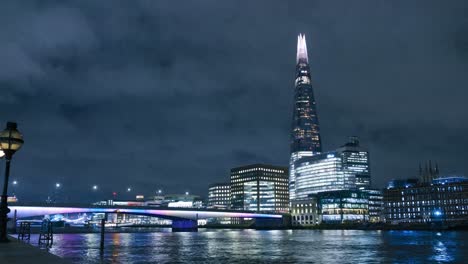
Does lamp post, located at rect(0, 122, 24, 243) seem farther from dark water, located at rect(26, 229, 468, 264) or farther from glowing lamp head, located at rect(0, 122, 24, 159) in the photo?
dark water, located at rect(26, 229, 468, 264)

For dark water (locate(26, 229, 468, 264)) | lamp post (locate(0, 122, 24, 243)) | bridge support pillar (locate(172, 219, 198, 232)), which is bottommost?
bridge support pillar (locate(172, 219, 198, 232))

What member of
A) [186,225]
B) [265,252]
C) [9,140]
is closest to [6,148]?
[9,140]

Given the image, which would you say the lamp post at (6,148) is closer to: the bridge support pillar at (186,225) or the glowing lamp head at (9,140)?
the glowing lamp head at (9,140)

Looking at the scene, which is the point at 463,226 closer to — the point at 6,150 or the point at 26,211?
the point at 26,211

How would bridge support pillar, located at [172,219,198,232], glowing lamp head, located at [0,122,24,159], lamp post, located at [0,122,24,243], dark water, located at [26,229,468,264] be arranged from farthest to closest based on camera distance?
bridge support pillar, located at [172,219,198,232] → dark water, located at [26,229,468,264] → glowing lamp head, located at [0,122,24,159] → lamp post, located at [0,122,24,243]

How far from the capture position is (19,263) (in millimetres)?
15148

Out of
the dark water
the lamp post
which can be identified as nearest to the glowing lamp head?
the lamp post

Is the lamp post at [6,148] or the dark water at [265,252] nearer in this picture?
the lamp post at [6,148]

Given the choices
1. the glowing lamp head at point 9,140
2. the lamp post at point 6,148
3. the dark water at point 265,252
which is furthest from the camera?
the dark water at point 265,252

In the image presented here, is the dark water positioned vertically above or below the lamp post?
below

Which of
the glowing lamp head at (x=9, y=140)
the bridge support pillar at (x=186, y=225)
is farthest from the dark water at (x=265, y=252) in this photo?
the bridge support pillar at (x=186, y=225)

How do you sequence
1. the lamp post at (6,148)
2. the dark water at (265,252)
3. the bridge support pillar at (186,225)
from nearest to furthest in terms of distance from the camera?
the lamp post at (6,148) → the dark water at (265,252) → the bridge support pillar at (186,225)

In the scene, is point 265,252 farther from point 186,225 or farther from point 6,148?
point 186,225

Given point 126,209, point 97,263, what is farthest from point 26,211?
point 97,263
